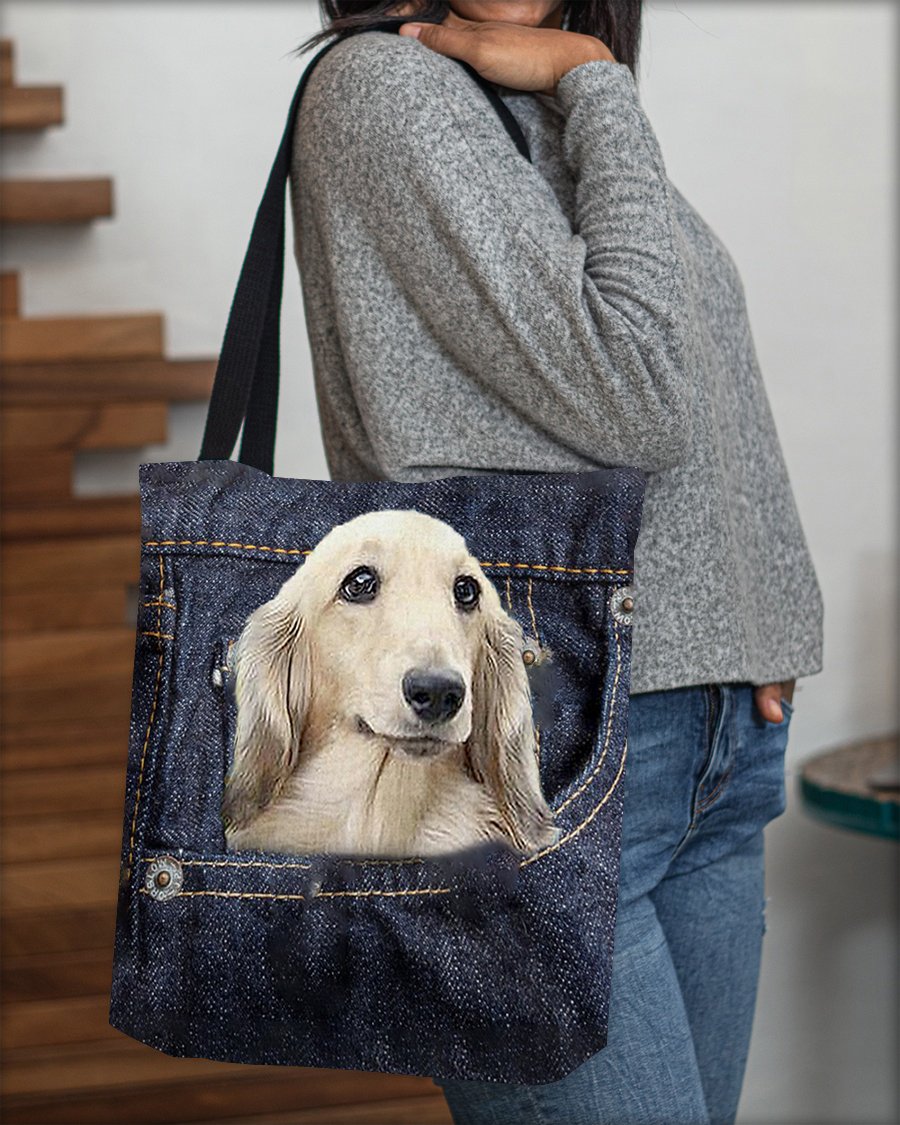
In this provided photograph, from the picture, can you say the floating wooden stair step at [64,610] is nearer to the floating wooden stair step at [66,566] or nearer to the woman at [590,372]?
the floating wooden stair step at [66,566]

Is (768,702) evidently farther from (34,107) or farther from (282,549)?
(34,107)

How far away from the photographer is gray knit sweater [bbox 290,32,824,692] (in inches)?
24.5

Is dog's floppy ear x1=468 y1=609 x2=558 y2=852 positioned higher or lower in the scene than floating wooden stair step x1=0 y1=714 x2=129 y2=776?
higher

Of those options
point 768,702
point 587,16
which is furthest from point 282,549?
point 587,16

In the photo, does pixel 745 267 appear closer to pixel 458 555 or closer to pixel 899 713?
pixel 899 713

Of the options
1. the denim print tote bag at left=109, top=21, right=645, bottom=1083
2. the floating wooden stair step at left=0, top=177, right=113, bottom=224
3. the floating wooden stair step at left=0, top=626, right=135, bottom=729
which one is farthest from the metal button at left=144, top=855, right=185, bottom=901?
the floating wooden stair step at left=0, top=177, right=113, bottom=224

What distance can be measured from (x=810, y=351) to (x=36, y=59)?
115cm

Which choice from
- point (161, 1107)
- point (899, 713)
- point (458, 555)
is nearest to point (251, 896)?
point (458, 555)

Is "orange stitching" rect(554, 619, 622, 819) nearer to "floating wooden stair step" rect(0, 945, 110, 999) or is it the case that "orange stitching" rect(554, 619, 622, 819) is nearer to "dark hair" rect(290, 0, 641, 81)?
"dark hair" rect(290, 0, 641, 81)

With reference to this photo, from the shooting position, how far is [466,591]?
603 mm

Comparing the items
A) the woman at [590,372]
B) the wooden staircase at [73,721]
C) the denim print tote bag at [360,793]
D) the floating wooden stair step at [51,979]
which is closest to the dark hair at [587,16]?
the woman at [590,372]

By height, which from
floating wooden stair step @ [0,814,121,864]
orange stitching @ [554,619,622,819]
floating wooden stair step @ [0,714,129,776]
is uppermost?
orange stitching @ [554,619,622,819]

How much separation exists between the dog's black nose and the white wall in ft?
3.52

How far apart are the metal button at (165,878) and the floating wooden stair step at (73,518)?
112 cm
